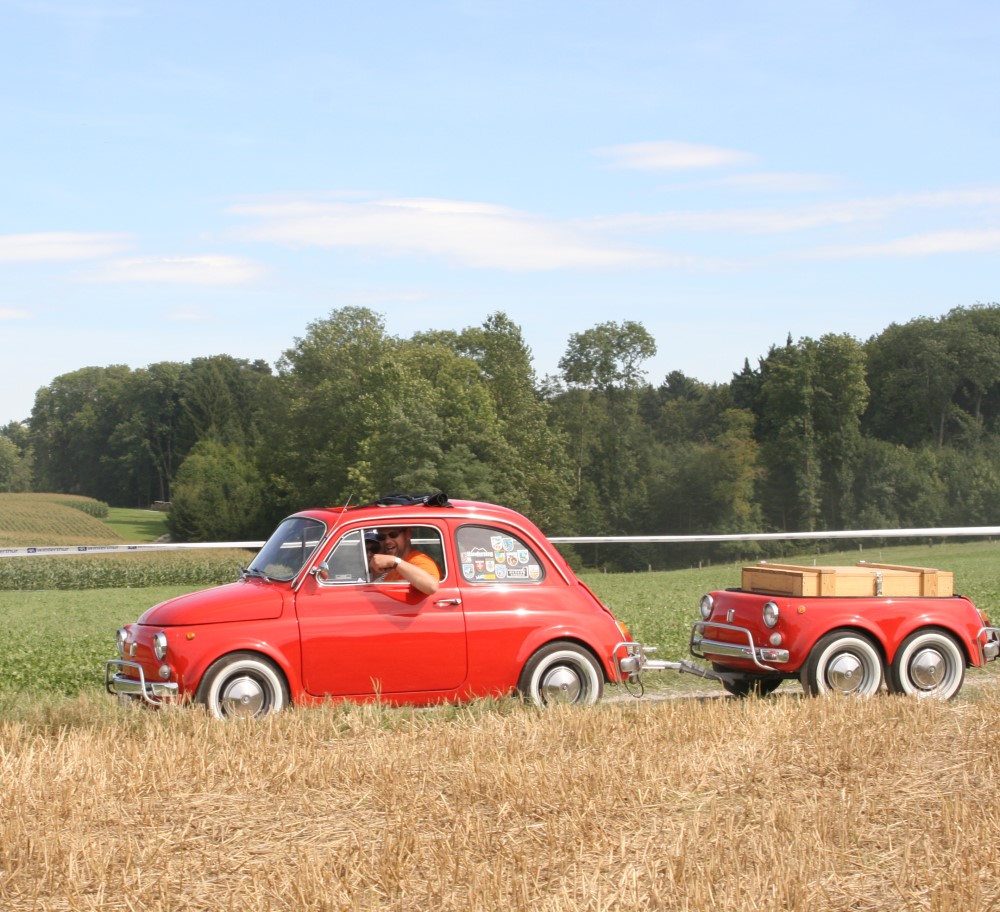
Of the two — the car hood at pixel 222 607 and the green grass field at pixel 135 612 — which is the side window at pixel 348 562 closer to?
the car hood at pixel 222 607

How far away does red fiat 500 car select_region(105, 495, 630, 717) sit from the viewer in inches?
415

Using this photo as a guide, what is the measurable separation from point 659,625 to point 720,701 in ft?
30.6

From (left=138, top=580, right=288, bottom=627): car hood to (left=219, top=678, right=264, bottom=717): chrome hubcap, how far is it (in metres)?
0.47

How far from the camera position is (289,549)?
11383 mm

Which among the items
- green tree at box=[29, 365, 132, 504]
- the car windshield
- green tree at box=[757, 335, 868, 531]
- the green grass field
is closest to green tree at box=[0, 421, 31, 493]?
green tree at box=[29, 365, 132, 504]

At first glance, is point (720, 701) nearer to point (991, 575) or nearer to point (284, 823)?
point (284, 823)

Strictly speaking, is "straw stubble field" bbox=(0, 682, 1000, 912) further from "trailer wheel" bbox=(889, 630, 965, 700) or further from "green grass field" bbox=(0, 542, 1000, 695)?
"green grass field" bbox=(0, 542, 1000, 695)

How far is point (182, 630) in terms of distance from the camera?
10500 mm

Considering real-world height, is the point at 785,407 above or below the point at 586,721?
above

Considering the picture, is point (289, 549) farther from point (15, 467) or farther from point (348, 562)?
point (15, 467)

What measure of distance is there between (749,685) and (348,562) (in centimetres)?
414

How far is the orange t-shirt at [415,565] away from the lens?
11.2 meters

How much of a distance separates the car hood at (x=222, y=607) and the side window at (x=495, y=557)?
150 cm

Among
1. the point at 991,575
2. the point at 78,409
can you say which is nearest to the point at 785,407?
the point at 991,575
